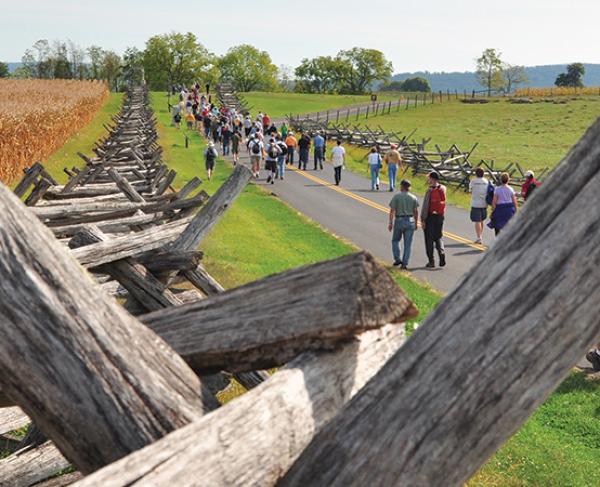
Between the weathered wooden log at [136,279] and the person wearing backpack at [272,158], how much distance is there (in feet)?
65.3

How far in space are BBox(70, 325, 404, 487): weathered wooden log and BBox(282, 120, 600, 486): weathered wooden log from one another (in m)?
0.16

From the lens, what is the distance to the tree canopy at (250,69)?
150 metres

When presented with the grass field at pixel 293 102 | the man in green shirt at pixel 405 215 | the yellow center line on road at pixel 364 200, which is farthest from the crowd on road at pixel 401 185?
the grass field at pixel 293 102

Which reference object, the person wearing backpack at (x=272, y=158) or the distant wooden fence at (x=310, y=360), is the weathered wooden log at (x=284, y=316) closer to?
the distant wooden fence at (x=310, y=360)

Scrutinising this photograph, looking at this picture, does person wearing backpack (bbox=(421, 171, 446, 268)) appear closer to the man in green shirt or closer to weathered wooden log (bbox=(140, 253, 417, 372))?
the man in green shirt

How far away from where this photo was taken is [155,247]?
21.9 ft

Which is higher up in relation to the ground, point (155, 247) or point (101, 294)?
point (101, 294)

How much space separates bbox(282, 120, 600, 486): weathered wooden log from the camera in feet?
5.70

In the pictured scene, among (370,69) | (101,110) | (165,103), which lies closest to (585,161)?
(101,110)

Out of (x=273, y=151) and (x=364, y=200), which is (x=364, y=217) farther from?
(x=273, y=151)

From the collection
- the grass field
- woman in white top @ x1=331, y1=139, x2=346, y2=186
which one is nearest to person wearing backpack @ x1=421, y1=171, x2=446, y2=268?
woman in white top @ x1=331, y1=139, x2=346, y2=186

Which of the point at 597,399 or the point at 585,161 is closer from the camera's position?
the point at 585,161

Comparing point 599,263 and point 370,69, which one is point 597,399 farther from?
point 370,69

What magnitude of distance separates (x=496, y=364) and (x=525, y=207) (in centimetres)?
38
